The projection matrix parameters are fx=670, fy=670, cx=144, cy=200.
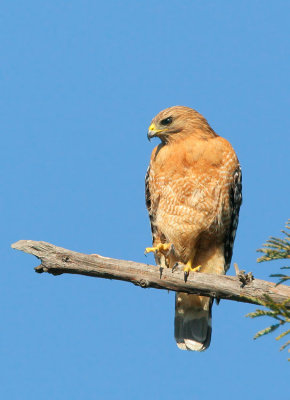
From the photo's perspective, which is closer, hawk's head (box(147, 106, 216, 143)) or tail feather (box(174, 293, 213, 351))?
hawk's head (box(147, 106, 216, 143))

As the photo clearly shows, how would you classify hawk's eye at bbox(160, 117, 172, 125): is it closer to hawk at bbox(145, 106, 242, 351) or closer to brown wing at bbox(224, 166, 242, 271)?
hawk at bbox(145, 106, 242, 351)

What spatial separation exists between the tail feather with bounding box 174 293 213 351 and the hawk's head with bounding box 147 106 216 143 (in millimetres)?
2056

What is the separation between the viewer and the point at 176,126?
8.35 meters

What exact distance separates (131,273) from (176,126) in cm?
251

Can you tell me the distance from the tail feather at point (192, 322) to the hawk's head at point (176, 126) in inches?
81.0

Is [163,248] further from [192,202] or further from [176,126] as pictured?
[176,126]

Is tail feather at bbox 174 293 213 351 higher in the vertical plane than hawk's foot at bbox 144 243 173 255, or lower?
lower

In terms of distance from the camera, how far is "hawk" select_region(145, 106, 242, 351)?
7871 millimetres

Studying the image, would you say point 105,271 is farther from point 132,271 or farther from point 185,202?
point 185,202

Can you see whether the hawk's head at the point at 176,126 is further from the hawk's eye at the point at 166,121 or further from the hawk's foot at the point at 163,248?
the hawk's foot at the point at 163,248

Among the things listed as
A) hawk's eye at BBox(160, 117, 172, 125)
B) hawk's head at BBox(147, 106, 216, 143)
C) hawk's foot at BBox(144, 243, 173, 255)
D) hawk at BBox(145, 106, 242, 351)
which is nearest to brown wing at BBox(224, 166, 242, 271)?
hawk at BBox(145, 106, 242, 351)

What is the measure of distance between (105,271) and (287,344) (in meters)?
2.25

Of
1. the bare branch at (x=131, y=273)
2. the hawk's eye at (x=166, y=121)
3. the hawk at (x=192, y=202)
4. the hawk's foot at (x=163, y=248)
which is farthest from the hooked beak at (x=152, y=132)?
the bare branch at (x=131, y=273)

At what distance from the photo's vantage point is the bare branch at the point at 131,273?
6.36m
